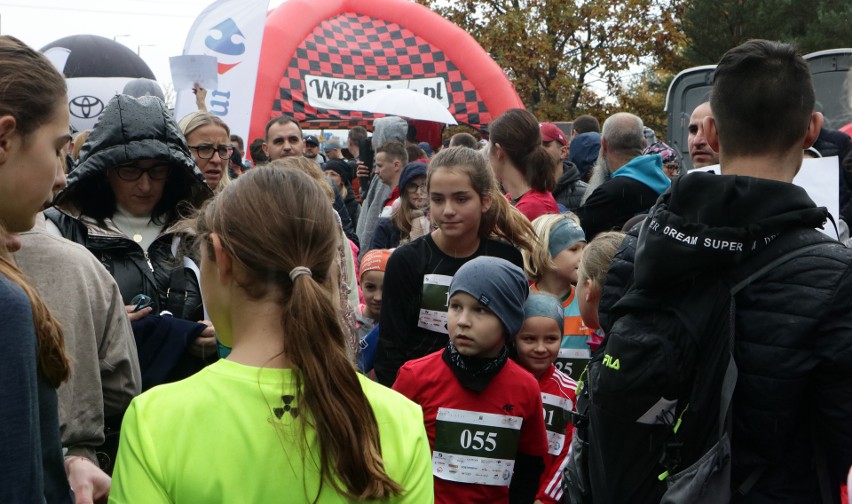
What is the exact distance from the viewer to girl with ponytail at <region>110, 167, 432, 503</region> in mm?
1879

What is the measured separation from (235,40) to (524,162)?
6040 mm

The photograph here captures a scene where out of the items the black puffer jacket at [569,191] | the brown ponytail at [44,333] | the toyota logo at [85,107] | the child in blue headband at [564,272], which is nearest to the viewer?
the brown ponytail at [44,333]

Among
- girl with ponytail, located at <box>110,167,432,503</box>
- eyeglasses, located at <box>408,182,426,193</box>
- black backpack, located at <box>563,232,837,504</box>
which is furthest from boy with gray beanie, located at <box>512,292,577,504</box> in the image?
eyeglasses, located at <box>408,182,426,193</box>

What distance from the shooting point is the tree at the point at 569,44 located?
26812 millimetres

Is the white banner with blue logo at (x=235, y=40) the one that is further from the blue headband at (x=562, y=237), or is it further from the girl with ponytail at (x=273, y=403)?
the girl with ponytail at (x=273, y=403)

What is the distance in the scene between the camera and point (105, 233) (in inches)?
139

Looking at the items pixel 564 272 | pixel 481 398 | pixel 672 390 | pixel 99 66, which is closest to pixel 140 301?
pixel 481 398

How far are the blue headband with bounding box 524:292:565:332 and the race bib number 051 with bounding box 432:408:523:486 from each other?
0.64 m

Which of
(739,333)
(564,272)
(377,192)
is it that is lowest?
(377,192)

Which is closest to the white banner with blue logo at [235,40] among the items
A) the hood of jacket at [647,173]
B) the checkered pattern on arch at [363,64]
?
the hood of jacket at [647,173]

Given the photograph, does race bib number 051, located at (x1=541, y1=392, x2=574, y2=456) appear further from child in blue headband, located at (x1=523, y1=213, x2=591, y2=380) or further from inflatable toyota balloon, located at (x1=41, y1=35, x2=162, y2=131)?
inflatable toyota balloon, located at (x1=41, y1=35, x2=162, y2=131)

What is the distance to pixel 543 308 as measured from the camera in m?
4.32

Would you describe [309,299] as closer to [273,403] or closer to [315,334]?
[315,334]

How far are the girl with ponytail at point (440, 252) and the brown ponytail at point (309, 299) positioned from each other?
228 centimetres
